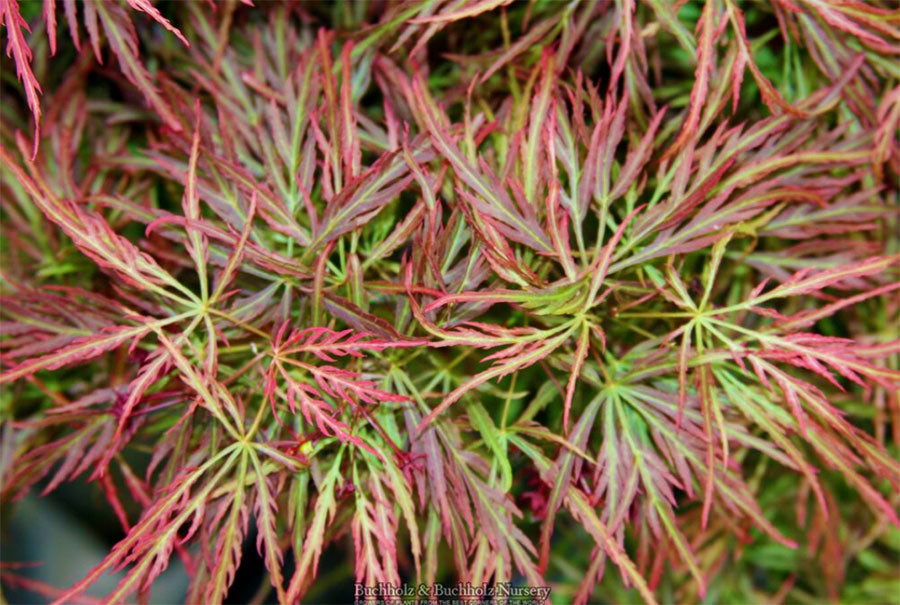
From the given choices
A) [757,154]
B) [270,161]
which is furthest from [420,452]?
[757,154]

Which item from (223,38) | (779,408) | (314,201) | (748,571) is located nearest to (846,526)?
(748,571)

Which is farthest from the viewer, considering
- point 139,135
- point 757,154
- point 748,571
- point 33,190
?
point 748,571

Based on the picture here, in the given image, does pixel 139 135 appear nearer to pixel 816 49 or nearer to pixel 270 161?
pixel 270 161

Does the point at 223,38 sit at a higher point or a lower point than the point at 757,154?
higher

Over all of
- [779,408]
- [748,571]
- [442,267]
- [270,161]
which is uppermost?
[270,161]

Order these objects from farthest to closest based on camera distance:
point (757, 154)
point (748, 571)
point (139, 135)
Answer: point (748, 571)
point (139, 135)
point (757, 154)

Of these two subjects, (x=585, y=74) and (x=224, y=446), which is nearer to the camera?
(x=224, y=446)
